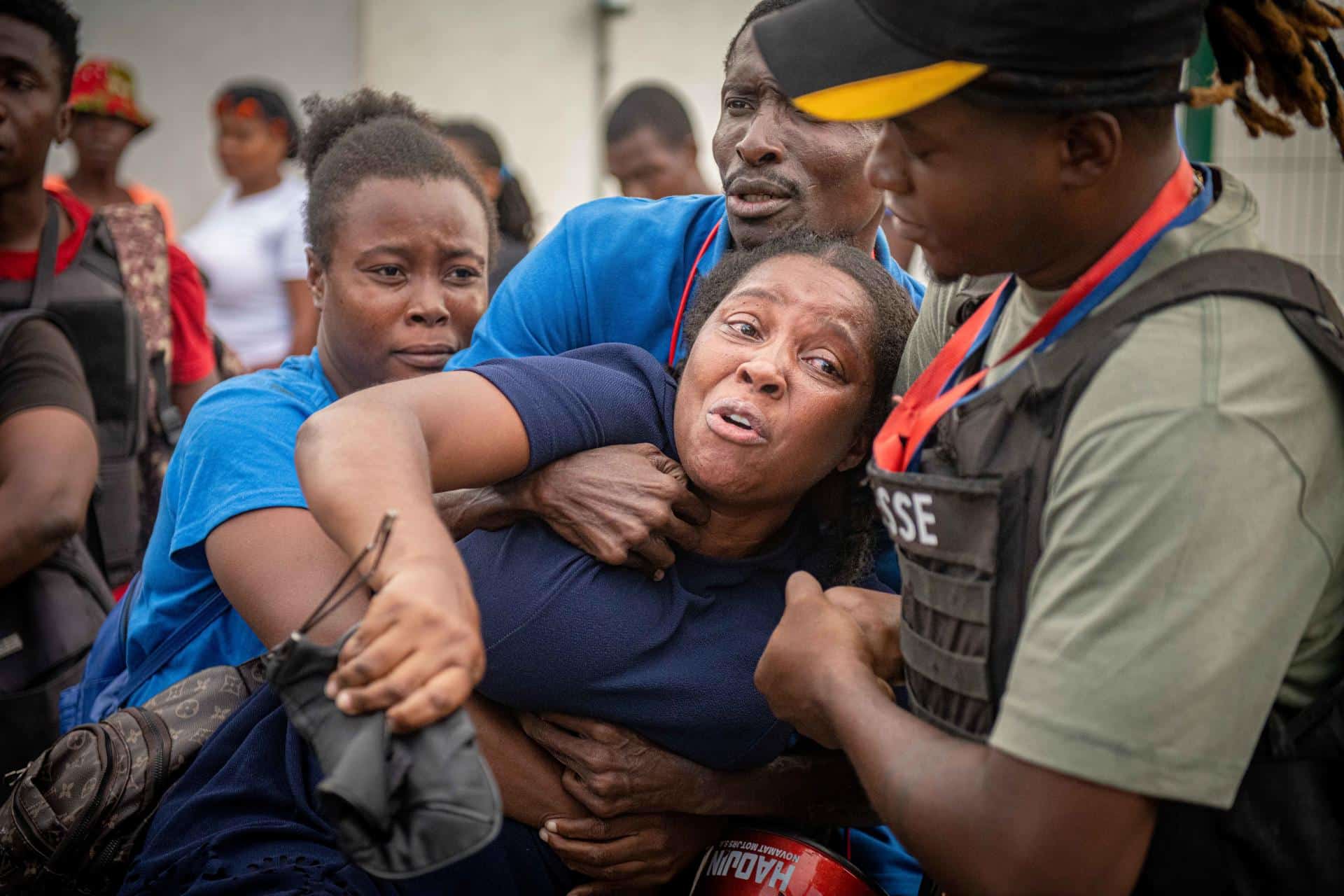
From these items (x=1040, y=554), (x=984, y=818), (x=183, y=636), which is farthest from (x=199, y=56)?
(x=984, y=818)

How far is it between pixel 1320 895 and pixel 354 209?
A: 2.45 meters

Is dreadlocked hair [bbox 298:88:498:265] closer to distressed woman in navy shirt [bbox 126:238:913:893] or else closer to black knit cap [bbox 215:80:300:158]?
distressed woman in navy shirt [bbox 126:238:913:893]

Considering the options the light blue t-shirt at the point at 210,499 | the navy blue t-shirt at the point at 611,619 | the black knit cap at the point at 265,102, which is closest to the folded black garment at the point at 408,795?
the navy blue t-shirt at the point at 611,619

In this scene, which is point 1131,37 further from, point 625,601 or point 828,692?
point 625,601

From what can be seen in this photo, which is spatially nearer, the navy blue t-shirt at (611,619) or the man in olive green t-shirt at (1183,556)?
the man in olive green t-shirt at (1183,556)

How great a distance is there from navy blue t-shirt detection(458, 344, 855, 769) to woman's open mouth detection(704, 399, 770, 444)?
17 cm

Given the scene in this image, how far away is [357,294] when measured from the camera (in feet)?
10.1

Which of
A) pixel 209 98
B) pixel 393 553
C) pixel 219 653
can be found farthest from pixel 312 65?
pixel 393 553

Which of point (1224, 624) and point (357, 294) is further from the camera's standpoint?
point (357, 294)

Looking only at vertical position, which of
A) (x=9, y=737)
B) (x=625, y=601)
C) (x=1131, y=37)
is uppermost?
(x=1131, y=37)

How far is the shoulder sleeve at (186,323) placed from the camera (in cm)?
443

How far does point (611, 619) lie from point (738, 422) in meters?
0.40

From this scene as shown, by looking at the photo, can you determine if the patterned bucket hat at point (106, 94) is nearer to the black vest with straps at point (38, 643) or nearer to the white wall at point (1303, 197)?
the black vest with straps at point (38, 643)

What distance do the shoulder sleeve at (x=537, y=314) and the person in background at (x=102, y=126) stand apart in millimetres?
4399
